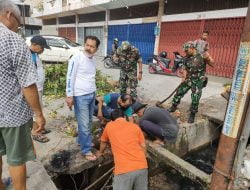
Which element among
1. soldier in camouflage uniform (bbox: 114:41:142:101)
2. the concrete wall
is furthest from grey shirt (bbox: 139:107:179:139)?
soldier in camouflage uniform (bbox: 114:41:142:101)

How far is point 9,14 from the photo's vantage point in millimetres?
1875

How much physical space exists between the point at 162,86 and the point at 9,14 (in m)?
6.75

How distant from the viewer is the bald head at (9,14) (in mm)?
1847

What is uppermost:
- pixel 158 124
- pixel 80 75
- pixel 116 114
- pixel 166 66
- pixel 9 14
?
pixel 9 14

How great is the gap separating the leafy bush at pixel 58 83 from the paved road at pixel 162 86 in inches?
45.3

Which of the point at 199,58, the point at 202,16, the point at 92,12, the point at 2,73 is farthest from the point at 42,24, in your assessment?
the point at 2,73

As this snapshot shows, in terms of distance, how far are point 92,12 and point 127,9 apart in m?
5.00

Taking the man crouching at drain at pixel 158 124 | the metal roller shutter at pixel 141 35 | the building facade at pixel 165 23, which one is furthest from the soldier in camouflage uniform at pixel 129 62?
the metal roller shutter at pixel 141 35

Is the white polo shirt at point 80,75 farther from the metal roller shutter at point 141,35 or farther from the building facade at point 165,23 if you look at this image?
the metal roller shutter at point 141,35

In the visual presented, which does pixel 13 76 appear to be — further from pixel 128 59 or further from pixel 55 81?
pixel 55 81

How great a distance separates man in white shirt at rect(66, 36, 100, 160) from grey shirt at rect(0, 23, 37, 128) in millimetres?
1178

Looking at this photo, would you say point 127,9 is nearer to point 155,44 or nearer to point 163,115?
point 155,44

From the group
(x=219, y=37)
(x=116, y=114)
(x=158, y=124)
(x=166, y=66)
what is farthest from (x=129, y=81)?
(x=219, y=37)

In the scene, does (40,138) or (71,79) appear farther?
(40,138)
